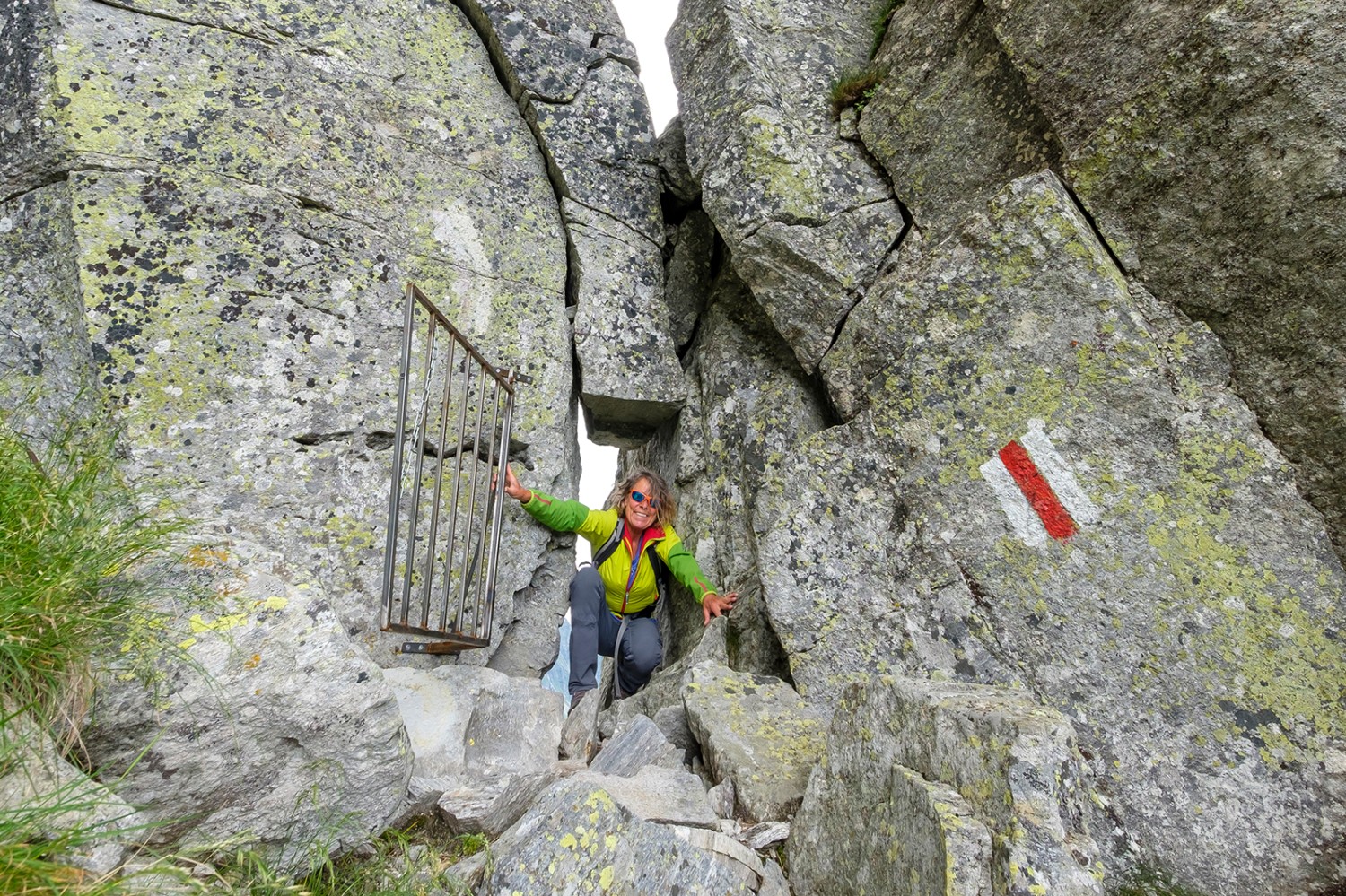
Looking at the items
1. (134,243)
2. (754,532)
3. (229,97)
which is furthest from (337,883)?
(229,97)

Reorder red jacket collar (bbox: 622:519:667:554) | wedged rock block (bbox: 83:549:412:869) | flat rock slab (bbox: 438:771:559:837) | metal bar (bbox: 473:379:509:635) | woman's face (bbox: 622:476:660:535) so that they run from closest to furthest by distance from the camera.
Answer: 1. wedged rock block (bbox: 83:549:412:869)
2. flat rock slab (bbox: 438:771:559:837)
3. metal bar (bbox: 473:379:509:635)
4. woman's face (bbox: 622:476:660:535)
5. red jacket collar (bbox: 622:519:667:554)

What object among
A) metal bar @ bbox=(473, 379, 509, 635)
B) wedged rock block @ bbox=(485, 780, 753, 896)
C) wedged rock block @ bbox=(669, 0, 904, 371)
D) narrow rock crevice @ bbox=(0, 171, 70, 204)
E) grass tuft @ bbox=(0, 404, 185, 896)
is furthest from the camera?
wedged rock block @ bbox=(669, 0, 904, 371)

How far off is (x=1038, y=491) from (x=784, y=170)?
3.32m

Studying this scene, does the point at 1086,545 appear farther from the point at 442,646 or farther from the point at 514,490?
the point at 442,646

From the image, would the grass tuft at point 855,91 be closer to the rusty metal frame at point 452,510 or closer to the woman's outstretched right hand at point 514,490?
the rusty metal frame at point 452,510

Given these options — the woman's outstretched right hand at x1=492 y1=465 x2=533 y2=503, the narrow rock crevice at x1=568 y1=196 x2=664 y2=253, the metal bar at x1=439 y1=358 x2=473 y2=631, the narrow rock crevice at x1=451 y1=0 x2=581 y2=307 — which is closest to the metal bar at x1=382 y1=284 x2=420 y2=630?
the metal bar at x1=439 y1=358 x2=473 y2=631

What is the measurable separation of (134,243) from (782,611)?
16.9 ft

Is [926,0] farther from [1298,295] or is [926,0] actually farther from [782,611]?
[782,611]

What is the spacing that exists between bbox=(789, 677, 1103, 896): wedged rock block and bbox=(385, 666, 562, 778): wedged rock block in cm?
178

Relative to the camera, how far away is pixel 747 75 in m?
7.11

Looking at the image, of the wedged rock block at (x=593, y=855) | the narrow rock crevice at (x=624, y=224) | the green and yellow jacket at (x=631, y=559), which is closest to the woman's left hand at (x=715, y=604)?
the green and yellow jacket at (x=631, y=559)

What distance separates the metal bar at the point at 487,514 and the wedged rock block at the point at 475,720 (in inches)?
24.8

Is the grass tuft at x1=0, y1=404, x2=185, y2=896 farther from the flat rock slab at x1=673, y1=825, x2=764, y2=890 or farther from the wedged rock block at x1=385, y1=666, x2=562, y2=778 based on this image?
the flat rock slab at x1=673, y1=825, x2=764, y2=890

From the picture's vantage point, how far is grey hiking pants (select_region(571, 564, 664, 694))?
6676 mm
